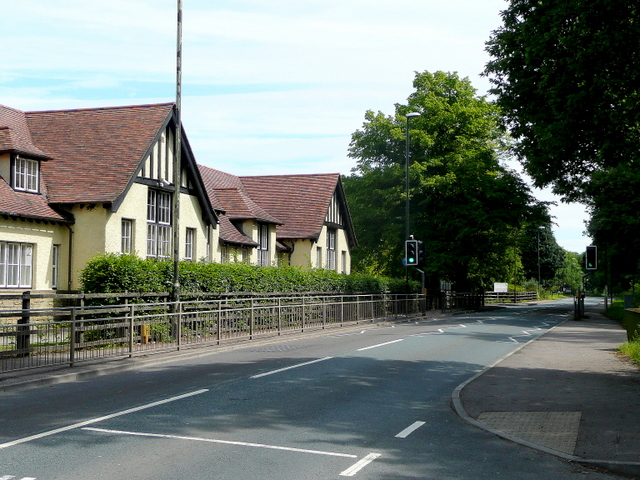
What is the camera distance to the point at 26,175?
26.8 metres

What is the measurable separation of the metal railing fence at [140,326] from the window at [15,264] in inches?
225

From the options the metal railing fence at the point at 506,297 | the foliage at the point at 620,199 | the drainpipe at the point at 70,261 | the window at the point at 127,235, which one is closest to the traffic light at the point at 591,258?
the foliage at the point at 620,199

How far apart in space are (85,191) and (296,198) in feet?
74.3

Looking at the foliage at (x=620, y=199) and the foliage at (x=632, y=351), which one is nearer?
the foliage at (x=632, y=351)

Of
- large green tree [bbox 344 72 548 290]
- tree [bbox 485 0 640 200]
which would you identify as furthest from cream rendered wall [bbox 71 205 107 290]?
large green tree [bbox 344 72 548 290]

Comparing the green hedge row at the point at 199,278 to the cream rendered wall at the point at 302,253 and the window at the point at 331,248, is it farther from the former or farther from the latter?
the window at the point at 331,248

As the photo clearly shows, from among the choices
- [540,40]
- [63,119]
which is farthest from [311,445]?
[63,119]

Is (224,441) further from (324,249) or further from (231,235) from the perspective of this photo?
(324,249)

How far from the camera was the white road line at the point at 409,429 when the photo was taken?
28.8 ft

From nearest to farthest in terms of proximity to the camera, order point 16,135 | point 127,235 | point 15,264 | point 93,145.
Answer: point 15,264, point 16,135, point 127,235, point 93,145

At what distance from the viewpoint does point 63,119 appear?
31828 mm

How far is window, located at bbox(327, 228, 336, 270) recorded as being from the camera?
1909 inches

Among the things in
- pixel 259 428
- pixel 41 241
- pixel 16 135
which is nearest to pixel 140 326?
pixel 259 428

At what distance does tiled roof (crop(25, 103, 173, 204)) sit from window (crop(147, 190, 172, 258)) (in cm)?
224
